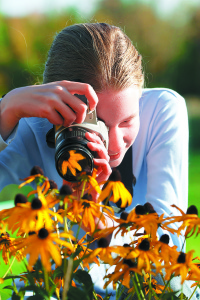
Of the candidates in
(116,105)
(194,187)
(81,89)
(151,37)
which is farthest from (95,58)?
(151,37)

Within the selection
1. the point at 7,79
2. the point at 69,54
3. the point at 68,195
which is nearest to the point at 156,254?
the point at 68,195

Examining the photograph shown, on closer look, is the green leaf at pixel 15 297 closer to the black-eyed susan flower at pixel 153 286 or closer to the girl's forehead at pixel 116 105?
the black-eyed susan flower at pixel 153 286

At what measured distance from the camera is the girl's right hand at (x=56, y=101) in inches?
34.5

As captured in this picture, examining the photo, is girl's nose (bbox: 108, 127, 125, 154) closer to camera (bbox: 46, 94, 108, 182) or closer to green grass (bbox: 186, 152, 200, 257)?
camera (bbox: 46, 94, 108, 182)

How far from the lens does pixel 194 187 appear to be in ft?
16.3

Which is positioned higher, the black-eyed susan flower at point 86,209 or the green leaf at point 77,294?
the black-eyed susan flower at point 86,209

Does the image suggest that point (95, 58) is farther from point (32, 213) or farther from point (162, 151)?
point (32, 213)

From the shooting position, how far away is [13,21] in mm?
11461

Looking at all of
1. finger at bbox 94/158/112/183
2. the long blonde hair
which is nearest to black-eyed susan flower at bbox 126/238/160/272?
finger at bbox 94/158/112/183

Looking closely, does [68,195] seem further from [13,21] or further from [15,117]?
[13,21]

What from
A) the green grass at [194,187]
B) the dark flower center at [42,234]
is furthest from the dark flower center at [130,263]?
the green grass at [194,187]

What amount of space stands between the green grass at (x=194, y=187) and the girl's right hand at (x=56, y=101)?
1935 mm

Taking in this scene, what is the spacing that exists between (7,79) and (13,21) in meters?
2.28

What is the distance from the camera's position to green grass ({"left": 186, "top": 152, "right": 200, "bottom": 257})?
2787mm
